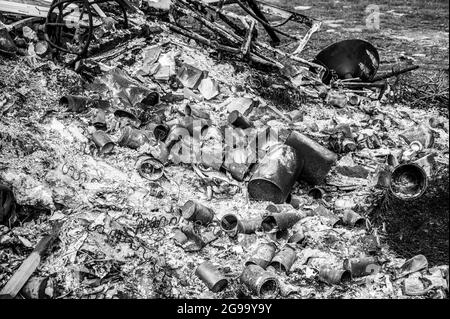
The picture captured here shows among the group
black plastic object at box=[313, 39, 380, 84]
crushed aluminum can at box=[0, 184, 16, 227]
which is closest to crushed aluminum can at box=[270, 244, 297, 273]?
crushed aluminum can at box=[0, 184, 16, 227]

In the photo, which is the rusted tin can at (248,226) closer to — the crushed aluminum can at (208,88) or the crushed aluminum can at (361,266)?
the crushed aluminum can at (361,266)

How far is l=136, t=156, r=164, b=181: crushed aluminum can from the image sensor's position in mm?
3963

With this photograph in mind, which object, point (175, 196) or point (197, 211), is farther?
point (175, 196)

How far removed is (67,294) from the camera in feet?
9.71

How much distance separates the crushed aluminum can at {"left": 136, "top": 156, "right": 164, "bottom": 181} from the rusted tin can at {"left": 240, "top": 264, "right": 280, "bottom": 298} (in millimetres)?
1282

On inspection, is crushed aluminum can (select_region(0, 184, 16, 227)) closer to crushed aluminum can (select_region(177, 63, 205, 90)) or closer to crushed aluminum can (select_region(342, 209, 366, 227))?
crushed aluminum can (select_region(177, 63, 205, 90))

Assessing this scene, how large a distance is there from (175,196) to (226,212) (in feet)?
1.56

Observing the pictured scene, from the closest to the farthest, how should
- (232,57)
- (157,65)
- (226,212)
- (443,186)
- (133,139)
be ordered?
(443,186) → (226,212) → (133,139) → (157,65) → (232,57)

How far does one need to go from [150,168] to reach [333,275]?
1.87 m

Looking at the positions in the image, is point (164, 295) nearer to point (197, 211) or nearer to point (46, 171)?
point (197, 211)

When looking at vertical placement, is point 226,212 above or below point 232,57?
below

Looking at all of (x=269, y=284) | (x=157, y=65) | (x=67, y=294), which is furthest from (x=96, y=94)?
(x=269, y=284)

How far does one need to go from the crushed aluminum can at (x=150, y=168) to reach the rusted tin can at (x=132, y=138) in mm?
228

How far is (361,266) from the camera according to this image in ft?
10.6
